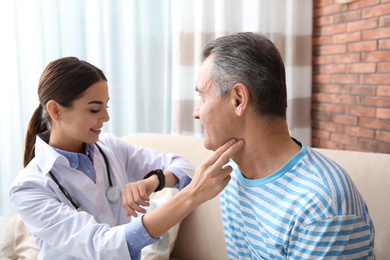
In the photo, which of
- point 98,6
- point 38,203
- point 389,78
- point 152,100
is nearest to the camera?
point 38,203

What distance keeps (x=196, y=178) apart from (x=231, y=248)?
40 cm

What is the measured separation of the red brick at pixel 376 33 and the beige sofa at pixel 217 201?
3.39ft

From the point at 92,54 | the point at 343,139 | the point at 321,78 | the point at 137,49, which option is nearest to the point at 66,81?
the point at 92,54

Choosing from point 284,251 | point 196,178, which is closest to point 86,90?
point 196,178

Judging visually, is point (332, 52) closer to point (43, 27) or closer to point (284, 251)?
point (43, 27)

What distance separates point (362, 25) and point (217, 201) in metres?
1.55

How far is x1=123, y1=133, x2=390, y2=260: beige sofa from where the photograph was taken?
1.78 meters

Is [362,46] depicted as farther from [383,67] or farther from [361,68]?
[383,67]

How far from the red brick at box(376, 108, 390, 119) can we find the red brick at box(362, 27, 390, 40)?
0.44 metres

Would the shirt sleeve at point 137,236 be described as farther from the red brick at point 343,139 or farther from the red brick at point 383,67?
the red brick at point 343,139

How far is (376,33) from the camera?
107 inches

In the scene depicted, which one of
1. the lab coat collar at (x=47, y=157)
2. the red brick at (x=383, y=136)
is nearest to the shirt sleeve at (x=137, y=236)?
the lab coat collar at (x=47, y=157)

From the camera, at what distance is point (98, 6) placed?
2.88 m

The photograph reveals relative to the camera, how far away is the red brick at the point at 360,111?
2.83 metres
